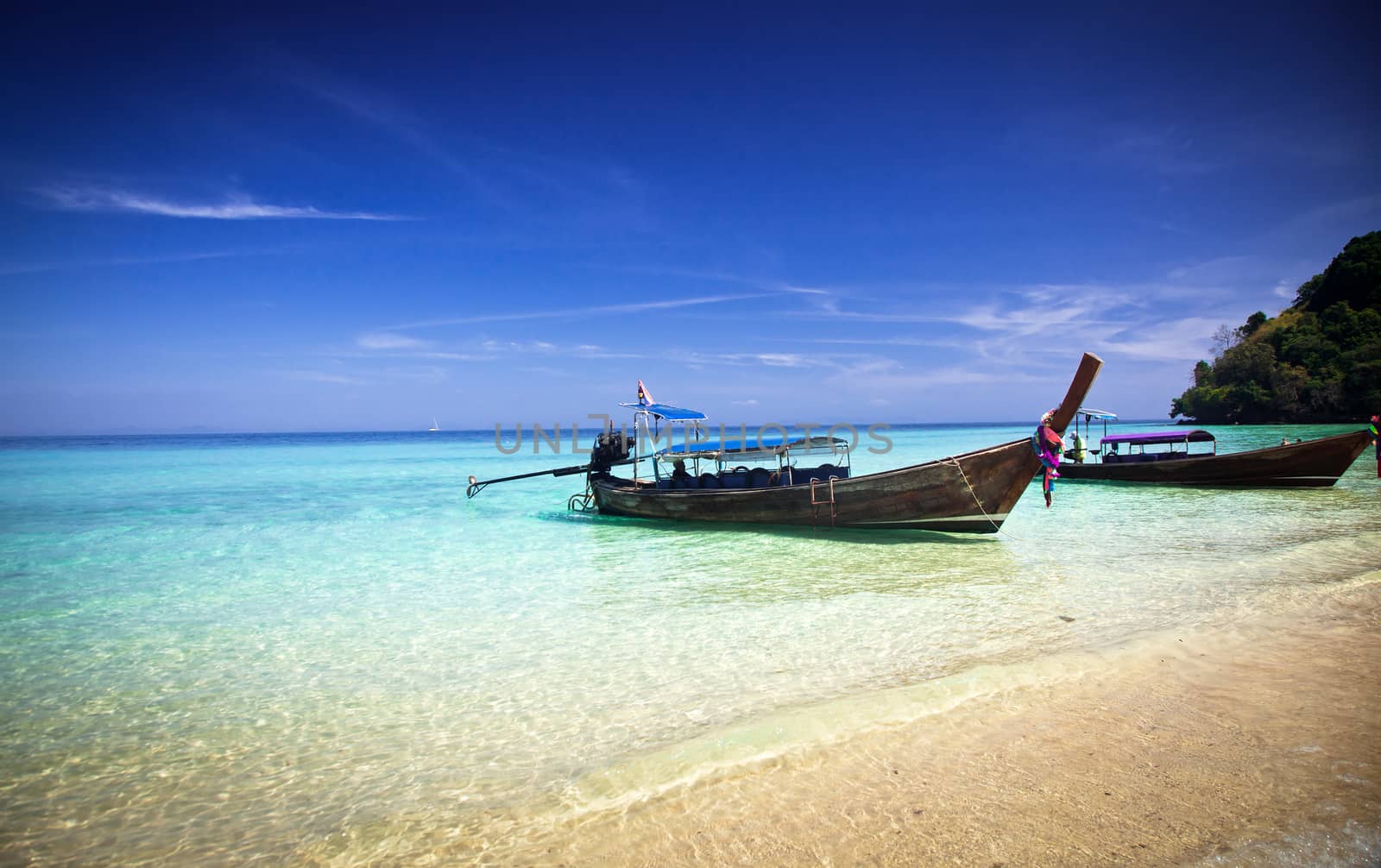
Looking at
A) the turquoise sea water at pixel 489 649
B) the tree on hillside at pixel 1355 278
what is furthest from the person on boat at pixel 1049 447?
the tree on hillside at pixel 1355 278

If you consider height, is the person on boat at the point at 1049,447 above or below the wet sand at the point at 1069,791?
above

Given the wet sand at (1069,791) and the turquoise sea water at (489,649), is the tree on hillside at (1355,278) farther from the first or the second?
the wet sand at (1069,791)

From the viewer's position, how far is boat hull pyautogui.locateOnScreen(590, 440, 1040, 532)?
41.4ft

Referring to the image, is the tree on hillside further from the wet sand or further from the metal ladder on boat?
the wet sand

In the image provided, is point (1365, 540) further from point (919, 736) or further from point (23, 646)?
point (23, 646)

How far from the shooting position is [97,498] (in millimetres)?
24578

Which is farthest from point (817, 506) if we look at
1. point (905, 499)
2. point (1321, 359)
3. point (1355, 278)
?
point (1355, 278)

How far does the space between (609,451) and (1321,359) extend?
70089 millimetres

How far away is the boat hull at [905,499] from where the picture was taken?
12609mm

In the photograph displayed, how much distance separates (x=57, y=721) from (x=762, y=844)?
268 inches

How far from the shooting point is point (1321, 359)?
56688mm

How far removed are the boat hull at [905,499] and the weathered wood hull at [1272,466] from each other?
1309 centimetres

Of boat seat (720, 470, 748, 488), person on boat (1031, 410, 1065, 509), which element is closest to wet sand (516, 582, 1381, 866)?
person on boat (1031, 410, 1065, 509)

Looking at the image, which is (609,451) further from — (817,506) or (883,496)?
(883,496)
